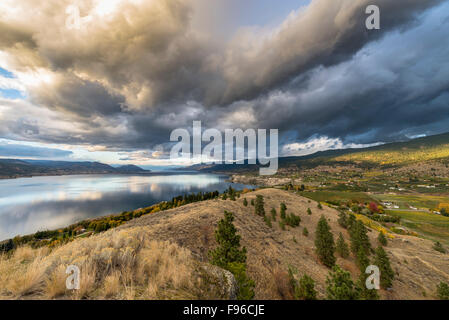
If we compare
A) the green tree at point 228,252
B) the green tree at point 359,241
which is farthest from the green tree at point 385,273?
the green tree at point 228,252

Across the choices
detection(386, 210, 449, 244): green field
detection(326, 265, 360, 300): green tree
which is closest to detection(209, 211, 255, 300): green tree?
detection(326, 265, 360, 300): green tree

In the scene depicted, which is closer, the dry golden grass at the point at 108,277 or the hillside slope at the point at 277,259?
the dry golden grass at the point at 108,277

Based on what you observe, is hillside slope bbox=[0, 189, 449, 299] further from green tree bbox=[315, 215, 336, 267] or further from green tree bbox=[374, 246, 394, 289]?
green tree bbox=[374, 246, 394, 289]

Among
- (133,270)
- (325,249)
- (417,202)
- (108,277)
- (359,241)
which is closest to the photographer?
(108,277)

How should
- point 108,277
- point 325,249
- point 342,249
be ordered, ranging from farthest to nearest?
1. point 342,249
2. point 325,249
3. point 108,277

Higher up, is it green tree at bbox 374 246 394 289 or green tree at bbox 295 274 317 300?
green tree at bbox 295 274 317 300

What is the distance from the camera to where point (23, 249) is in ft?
25.8

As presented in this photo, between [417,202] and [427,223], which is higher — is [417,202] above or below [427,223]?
above

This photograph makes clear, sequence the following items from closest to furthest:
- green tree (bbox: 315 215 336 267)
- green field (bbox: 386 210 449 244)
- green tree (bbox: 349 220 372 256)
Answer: green tree (bbox: 315 215 336 267) → green tree (bbox: 349 220 372 256) → green field (bbox: 386 210 449 244)

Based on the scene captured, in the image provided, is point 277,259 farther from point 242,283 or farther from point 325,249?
point 242,283

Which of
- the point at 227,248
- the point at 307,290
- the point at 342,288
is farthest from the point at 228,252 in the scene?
the point at 342,288

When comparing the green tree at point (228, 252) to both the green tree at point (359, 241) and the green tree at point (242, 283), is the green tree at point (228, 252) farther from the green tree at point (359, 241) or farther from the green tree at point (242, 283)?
the green tree at point (359, 241)

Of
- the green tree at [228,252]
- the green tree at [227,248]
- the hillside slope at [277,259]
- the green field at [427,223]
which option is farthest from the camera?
the green field at [427,223]
